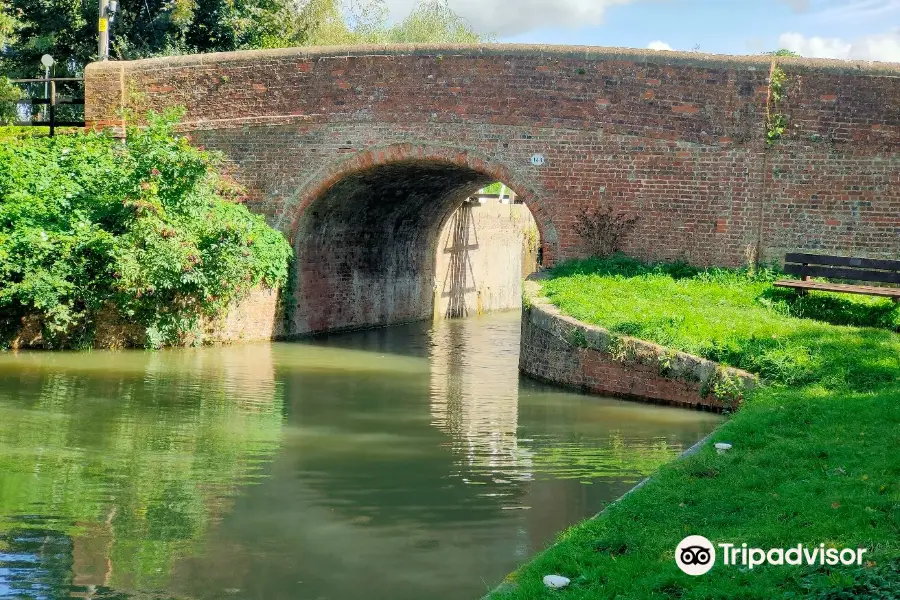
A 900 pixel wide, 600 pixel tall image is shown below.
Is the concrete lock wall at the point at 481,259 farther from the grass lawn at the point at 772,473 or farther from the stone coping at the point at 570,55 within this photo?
the grass lawn at the point at 772,473

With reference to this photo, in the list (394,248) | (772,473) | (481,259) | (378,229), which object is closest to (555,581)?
(772,473)

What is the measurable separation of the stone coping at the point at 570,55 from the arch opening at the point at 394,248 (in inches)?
68.6

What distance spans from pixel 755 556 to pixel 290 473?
442 cm

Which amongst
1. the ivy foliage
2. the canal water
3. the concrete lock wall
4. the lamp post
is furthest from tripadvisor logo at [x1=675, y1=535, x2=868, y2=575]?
the concrete lock wall

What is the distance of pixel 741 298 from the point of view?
576 inches

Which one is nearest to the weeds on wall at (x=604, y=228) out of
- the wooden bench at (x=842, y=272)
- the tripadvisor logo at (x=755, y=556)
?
the wooden bench at (x=842, y=272)

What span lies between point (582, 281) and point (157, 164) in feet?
20.5

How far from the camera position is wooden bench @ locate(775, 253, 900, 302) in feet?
44.7

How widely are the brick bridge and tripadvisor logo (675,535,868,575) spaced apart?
11267 millimetres

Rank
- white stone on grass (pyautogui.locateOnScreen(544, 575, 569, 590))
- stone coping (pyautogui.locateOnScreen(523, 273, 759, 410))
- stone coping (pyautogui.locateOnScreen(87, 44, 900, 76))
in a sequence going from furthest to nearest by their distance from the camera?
stone coping (pyautogui.locateOnScreen(87, 44, 900, 76)) < stone coping (pyautogui.locateOnScreen(523, 273, 759, 410)) < white stone on grass (pyautogui.locateOnScreen(544, 575, 569, 590))

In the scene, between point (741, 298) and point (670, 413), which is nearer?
point (670, 413)

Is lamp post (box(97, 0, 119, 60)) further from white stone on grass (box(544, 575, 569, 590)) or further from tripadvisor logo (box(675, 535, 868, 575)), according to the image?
tripadvisor logo (box(675, 535, 868, 575))

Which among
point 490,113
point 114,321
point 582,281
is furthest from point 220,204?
point 582,281

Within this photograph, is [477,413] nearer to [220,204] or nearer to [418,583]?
[418,583]
